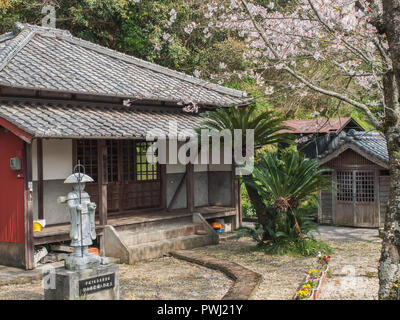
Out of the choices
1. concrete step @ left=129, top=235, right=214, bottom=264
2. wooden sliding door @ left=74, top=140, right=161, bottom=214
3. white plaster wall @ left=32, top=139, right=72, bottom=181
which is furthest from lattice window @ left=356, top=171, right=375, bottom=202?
white plaster wall @ left=32, top=139, right=72, bottom=181

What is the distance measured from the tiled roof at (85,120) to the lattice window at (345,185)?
5.43 m

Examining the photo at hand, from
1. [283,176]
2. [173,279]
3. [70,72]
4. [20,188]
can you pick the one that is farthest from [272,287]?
[70,72]

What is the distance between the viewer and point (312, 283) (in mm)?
7711

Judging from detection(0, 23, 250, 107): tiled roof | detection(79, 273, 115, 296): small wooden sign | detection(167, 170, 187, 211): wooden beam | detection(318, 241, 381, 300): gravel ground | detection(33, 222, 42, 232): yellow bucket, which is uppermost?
detection(0, 23, 250, 107): tiled roof

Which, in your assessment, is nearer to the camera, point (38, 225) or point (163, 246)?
point (38, 225)

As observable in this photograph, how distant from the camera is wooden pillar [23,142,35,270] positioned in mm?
9805

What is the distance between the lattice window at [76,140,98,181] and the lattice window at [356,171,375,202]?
841 centimetres

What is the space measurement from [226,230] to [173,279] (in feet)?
18.4

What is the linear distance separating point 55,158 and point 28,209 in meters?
1.97

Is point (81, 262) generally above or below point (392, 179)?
below

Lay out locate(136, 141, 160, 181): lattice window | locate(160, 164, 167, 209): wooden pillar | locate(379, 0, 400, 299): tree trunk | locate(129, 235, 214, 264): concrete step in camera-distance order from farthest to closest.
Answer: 1. locate(160, 164, 167, 209): wooden pillar
2. locate(136, 141, 160, 181): lattice window
3. locate(129, 235, 214, 264): concrete step
4. locate(379, 0, 400, 299): tree trunk

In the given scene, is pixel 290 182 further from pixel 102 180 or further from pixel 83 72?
pixel 83 72

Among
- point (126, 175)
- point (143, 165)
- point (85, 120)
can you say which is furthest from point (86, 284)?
point (143, 165)

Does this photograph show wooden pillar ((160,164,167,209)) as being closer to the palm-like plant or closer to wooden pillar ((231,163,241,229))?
wooden pillar ((231,163,241,229))
